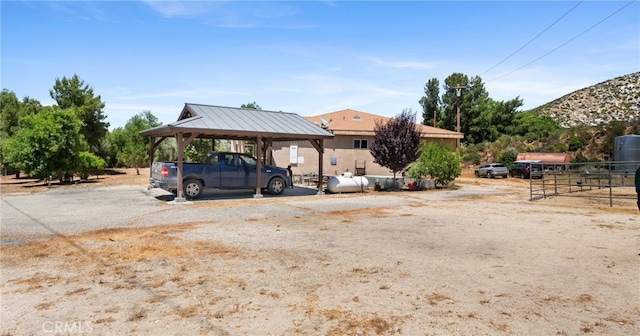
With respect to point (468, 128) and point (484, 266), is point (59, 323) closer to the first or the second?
point (484, 266)

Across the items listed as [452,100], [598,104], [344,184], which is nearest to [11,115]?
[344,184]

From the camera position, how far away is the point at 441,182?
2122 centimetres

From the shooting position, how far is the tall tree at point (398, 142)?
19.5 meters

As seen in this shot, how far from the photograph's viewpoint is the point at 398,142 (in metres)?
19.4

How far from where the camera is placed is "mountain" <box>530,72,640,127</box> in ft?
228

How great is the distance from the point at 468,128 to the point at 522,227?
45.9 m

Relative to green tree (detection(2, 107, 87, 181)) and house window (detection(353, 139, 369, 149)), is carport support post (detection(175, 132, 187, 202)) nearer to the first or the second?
green tree (detection(2, 107, 87, 181))

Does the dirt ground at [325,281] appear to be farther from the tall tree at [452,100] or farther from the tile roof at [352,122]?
the tall tree at [452,100]

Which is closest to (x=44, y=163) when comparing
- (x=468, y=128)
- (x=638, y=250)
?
(x=638, y=250)

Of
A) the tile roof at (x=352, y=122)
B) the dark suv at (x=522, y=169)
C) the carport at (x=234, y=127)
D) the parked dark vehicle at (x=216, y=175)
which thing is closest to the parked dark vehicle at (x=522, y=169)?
the dark suv at (x=522, y=169)

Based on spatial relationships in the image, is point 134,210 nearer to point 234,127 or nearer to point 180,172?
point 180,172

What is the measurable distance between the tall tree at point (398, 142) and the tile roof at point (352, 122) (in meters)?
6.22

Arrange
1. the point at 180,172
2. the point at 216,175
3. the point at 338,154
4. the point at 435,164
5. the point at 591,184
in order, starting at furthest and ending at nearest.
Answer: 1. the point at 338,154
2. the point at 435,164
3. the point at 591,184
4. the point at 216,175
5. the point at 180,172

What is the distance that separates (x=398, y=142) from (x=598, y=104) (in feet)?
250
